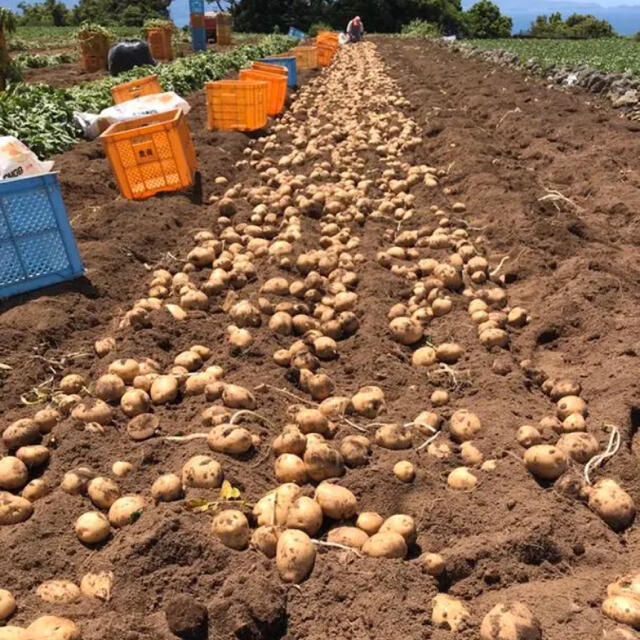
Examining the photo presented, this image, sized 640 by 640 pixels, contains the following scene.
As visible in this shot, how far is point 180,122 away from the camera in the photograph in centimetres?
662

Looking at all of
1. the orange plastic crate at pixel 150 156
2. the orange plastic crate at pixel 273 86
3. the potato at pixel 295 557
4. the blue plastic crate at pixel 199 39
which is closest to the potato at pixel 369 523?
the potato at pixel 295 557

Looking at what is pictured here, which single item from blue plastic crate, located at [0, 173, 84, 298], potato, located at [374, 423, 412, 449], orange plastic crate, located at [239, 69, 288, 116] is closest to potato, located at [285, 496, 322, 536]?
potato, located at [374, 423, 412, 449]

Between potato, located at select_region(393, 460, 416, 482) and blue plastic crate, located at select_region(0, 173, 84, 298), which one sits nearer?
potato, located at select_region(393, 460, 416, 482)

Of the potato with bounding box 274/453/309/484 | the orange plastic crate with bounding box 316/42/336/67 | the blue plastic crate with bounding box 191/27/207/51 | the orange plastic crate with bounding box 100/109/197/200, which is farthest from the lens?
the blue plastic crate with bounding box 191/27/207/51

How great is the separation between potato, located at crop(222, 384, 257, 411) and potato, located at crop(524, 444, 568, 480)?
141 centimetres

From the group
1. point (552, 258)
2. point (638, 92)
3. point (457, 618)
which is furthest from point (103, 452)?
point (638, 92)

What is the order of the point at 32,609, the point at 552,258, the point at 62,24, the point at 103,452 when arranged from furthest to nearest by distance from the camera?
the point at 62,24 → the point at 552,258 → the point at 103,452 → the point at 32,609

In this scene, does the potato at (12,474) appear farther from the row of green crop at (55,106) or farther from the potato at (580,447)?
the row of green crop at (55,106)

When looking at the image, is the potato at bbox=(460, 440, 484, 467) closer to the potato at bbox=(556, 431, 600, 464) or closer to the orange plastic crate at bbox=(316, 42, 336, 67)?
the potato at bbox=(556, 431, 600, 464)

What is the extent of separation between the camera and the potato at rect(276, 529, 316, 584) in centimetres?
226

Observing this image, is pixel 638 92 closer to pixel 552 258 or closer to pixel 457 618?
pixel 552 258

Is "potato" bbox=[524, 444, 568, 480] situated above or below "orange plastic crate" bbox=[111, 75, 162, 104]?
below

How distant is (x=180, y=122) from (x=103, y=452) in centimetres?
459

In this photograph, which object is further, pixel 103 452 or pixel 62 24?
pixel 62 24
